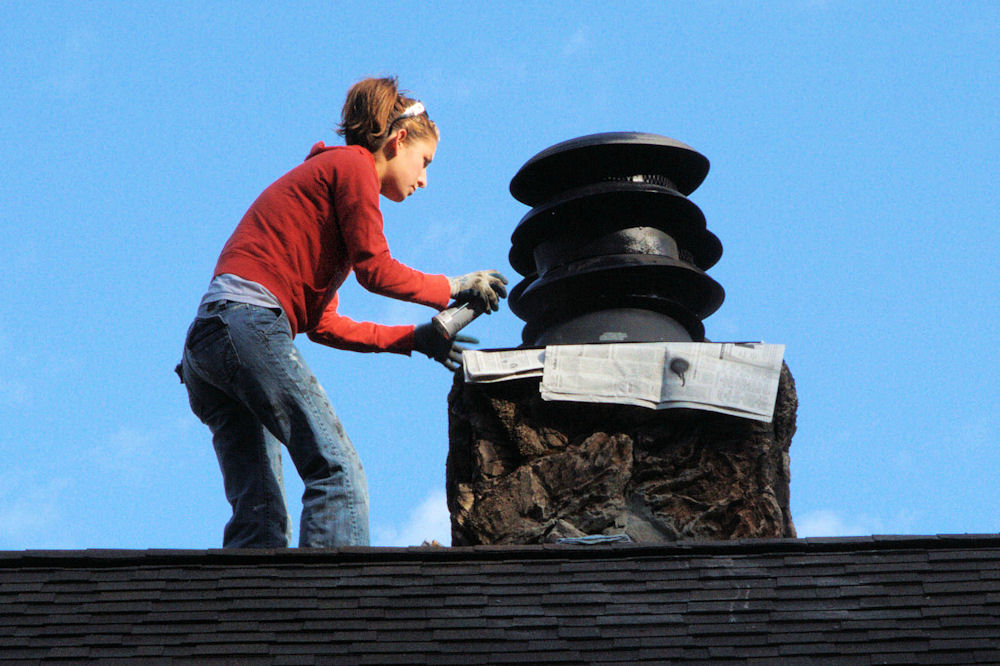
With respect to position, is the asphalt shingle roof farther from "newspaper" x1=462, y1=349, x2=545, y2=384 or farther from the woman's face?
the woman's face

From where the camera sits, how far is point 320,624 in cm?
394

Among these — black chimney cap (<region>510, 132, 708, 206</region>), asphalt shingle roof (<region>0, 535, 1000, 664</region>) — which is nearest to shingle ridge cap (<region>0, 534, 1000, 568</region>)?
asphalt shingle roof (<region>0, 535, 1000, 664</region>)

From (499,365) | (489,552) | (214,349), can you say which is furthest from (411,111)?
(489,552)

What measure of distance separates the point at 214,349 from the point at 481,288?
114cm

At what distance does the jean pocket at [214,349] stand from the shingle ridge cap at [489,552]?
2.18 ft

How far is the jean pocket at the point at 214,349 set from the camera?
4.61 meters

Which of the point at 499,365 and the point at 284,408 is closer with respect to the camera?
→ the point at 284,408

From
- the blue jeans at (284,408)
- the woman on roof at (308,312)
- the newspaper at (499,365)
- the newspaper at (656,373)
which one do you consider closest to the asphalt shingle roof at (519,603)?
the blue jeans at (284,408)

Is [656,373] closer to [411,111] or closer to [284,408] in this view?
[411,111]

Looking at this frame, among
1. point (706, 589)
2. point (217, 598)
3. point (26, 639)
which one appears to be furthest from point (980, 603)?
point (26, 639)

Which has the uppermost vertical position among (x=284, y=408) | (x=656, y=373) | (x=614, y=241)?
(x=614, y=241)

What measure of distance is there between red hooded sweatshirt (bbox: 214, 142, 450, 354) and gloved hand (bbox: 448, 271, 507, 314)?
0.14 m

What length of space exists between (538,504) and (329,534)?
44.9 inches

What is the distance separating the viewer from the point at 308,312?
199 inches
